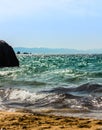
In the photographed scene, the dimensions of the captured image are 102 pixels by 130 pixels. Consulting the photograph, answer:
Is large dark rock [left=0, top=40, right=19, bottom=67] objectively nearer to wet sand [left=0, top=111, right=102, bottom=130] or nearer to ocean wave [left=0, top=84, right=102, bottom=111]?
ocean wave [left=0, top=84, right=102, bottom=111]

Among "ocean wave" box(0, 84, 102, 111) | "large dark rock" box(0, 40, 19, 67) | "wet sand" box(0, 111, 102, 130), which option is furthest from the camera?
"large dark rock" box(0, 40, 19, 67)

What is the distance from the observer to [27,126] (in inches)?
406

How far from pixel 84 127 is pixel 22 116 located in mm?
2308

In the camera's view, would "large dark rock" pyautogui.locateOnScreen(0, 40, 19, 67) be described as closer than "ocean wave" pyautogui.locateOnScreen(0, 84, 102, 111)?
No

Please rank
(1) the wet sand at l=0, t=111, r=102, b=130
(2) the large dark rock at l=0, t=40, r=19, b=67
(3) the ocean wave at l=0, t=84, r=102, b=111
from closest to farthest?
(1) the wet sand at l=0, t=111, r=102, b=130
(3) the ocean wave at l=0, t=84, r=102, b=111
(2) the large dark rock at l=0, t=40, r=19, b=67

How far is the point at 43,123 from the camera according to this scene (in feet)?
35.4

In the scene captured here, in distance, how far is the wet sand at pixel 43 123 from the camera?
10055mm

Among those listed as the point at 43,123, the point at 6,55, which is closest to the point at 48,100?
the point at 43,123

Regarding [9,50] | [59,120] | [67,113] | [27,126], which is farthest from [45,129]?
[9,50]

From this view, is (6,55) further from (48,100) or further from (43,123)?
(43,123)

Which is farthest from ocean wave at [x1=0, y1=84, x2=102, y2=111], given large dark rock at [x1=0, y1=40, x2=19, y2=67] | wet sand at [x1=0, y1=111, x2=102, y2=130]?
large dark rock at [x1=0, y1=40, x2=19, y2=67]

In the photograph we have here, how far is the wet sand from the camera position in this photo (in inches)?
396

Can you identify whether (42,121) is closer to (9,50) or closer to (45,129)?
(45,129)

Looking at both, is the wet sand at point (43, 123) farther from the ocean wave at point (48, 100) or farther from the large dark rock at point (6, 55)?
the large dark rock at point (6, 55)
